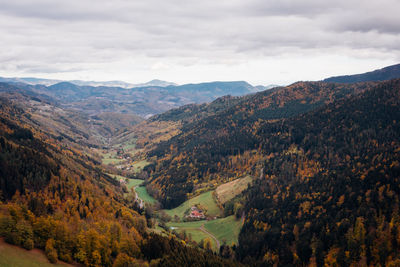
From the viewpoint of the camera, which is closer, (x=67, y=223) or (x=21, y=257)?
(x=21, y=257)

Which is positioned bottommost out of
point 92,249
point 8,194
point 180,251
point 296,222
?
point 296,222

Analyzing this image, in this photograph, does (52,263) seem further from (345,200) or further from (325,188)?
(325,188)

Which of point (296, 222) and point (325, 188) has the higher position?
point (325, 188)

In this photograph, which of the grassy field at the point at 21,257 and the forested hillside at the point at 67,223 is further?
the forested hillside at the point at 67,223

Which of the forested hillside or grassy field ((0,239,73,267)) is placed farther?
the forested hillside

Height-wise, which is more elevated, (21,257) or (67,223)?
(21,257)

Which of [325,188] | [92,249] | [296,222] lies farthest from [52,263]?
[325,188]

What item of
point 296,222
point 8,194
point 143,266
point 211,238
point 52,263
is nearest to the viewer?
A: point 52,263

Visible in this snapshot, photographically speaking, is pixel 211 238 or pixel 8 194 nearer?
pixel 8 194
